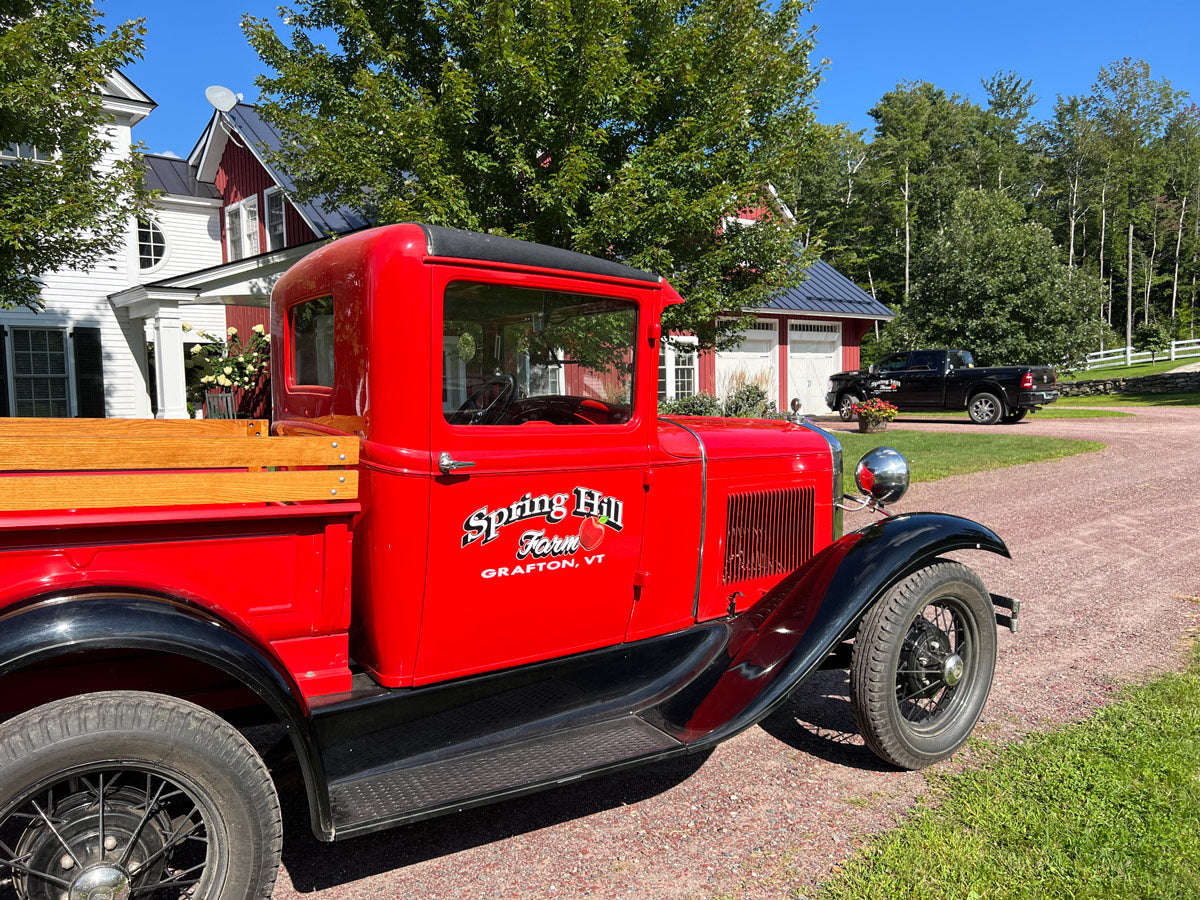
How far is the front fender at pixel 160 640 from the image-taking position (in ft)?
5.86

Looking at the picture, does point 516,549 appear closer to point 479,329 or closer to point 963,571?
point 479,329

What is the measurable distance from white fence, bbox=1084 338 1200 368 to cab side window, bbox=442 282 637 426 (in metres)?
38.0

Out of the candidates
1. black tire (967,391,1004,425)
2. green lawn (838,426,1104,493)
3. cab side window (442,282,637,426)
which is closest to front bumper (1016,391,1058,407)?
black tire (967,391,1004,425)

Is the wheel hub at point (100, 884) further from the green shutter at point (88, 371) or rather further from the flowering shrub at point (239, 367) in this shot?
the green shutter at point (88, 371)

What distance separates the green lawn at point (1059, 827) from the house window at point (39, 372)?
1585 cm

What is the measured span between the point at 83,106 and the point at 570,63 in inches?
178

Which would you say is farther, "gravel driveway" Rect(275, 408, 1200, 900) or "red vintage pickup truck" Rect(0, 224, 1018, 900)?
"gravel driveway" Rect(275, 408, 1200, 900)

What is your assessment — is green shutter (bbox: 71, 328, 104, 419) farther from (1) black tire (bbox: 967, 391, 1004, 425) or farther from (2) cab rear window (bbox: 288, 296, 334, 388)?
(1) black tire (bbox: 967, 391, 1004, 425)

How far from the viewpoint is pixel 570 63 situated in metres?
7.60

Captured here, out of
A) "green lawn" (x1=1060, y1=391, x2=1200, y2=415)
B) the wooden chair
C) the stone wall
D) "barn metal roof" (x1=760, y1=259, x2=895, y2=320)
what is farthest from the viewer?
the stone wall

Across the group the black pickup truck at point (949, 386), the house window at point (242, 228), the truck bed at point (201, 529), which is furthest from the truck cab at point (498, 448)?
the black pickup truck at point (949, 386)

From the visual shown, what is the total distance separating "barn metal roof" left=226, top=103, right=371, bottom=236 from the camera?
12.9 meters

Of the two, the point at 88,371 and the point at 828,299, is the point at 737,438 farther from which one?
the point at 828,299

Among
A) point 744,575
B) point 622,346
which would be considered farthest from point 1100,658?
point 622,346
